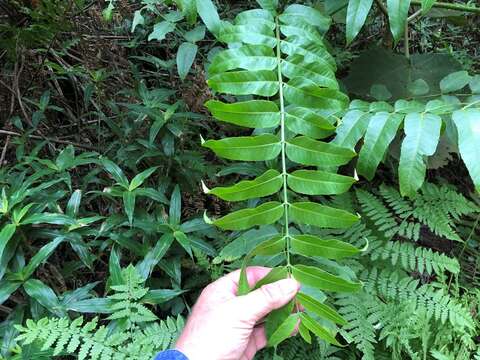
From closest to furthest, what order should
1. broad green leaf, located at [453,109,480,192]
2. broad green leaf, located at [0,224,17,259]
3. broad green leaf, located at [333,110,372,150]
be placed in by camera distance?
broad green leaf, located at [453,109,480,192] → broad green leaf, located at [333,110,372,150] → broad green leaf, located at [0,224,17,259]

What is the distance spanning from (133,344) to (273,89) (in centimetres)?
95

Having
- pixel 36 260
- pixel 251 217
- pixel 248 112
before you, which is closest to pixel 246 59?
pixel 248 112

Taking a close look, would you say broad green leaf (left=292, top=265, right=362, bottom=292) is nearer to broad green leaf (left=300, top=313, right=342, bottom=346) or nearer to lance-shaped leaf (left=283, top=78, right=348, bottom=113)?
broad green leaf (left=300, top=313, right=342, bottom=346)

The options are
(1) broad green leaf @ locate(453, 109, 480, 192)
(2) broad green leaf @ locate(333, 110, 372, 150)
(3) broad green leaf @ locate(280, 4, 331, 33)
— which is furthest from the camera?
(3) broad green leaf @ locate(280, 4, 331, 33)

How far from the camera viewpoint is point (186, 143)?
7.29 ft

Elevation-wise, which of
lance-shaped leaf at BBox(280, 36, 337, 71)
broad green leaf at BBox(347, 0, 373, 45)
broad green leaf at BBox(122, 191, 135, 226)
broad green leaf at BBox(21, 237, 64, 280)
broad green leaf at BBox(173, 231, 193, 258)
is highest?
broad green leaf at BBox(347, 0, 373, 45)

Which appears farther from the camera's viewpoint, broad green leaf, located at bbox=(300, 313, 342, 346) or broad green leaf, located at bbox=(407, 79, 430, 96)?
broad green leaf, located at bbox=(407, 79, 430, 96)

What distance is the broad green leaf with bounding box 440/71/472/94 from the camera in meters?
1.63

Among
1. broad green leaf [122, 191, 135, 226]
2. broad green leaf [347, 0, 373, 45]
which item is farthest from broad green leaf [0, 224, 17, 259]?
broad green leaf [347, 0, 373, 45]

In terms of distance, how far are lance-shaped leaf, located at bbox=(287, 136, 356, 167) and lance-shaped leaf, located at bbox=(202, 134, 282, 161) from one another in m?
0.04

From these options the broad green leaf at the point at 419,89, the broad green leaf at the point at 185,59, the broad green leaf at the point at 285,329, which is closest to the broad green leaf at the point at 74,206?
the broad green leaf at the point at 185,59

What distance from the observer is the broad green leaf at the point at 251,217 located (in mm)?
1116

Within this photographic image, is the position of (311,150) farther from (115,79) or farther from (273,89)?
(115,79)

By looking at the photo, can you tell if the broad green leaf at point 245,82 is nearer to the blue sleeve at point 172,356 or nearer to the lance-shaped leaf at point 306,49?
the lance-shaped leaf at point 306,49
